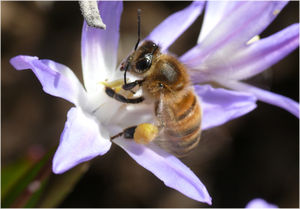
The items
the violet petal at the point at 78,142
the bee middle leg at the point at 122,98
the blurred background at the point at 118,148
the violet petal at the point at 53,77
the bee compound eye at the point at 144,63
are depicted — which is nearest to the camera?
the violet petal at the point at 78,142

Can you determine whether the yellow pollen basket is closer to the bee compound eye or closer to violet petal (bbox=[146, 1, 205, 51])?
the bee compound eye

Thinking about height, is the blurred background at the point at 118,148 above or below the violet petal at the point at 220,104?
below

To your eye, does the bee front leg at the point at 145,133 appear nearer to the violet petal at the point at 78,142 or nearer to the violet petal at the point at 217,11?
the violet petal at the point at 78,142

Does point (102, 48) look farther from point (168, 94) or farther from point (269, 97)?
point (269, 97)

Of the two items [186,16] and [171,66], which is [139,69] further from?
[186,16]

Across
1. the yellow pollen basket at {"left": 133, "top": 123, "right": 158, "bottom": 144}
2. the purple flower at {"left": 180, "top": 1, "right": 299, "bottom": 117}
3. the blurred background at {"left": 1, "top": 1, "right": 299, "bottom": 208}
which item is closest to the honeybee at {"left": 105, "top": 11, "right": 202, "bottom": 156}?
the yellow pollen basket at {"left": 133, "top": 123, "right": 158, "bottom": 144}

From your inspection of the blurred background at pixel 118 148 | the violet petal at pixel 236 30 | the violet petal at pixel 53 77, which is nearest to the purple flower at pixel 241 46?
the violet petal at pixel 236 30

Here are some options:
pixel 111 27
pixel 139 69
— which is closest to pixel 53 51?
pixel 111 27
